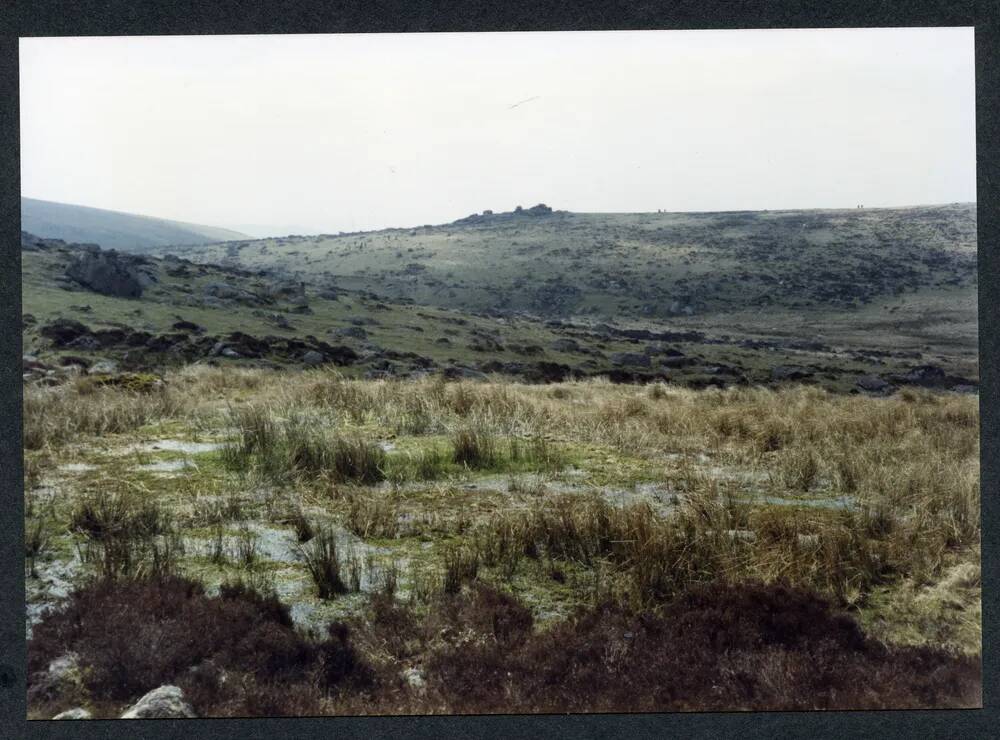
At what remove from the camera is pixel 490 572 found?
4195 millimetres

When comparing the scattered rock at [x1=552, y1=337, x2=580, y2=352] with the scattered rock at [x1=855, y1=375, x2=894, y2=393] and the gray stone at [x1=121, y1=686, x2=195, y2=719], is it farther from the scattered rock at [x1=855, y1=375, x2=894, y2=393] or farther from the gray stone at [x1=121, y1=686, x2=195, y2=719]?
the gray stone at [x1=121, y1=686, x2=195, y2=719]

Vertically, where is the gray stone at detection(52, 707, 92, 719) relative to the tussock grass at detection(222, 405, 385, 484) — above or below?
below

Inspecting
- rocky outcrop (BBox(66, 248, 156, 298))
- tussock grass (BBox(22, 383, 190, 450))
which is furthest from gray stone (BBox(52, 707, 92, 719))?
rocky outcrop (BBox(66, 248, 156, 298))

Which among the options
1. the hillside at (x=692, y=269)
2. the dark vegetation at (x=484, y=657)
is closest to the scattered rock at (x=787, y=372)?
the hillside at (x=692, y=269)

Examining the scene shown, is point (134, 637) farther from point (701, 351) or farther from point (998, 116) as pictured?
point (701, 351)

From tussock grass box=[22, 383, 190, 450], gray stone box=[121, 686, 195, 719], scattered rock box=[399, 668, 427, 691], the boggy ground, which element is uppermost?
tussock grass box=[22, 383, 190, 450]

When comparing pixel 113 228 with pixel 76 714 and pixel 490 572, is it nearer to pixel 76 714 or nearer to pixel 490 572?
pixel 76 714

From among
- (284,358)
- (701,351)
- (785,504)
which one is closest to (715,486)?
(785,504)

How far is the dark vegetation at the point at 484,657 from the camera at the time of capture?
12.2ft

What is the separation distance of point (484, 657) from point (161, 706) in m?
1.45

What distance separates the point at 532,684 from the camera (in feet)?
12.3

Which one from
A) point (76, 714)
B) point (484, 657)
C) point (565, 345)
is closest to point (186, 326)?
point (565, 345)

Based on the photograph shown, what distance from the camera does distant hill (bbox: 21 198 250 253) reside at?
5.36 meters

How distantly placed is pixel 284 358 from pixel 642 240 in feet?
15.5
